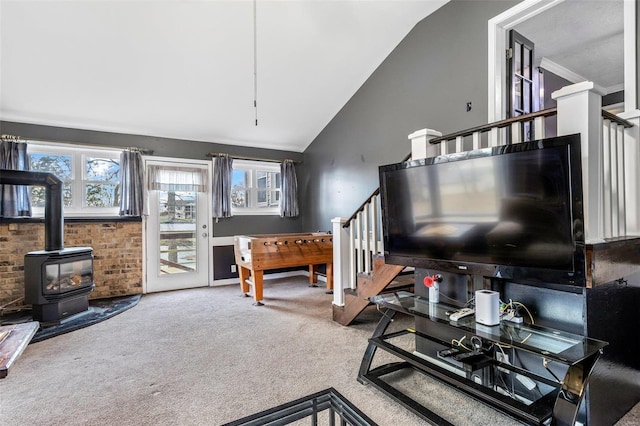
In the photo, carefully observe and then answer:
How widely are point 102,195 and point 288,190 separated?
116 inches

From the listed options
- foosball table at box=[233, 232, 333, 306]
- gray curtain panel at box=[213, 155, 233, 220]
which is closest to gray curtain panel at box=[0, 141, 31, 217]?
gray curtain panel at box=[213, 155, 233, 220]

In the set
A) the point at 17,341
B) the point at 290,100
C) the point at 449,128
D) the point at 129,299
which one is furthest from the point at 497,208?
the point at 129,299

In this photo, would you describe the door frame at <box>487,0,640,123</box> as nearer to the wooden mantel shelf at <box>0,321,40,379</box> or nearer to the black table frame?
the black table frame

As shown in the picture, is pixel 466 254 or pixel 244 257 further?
pixel 244 257

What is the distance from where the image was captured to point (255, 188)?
6.02m

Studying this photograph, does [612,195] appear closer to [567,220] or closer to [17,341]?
[567,220]

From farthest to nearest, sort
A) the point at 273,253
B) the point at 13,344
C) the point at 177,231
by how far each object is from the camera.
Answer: the point at 177,231
the point at 273,253
the point at 13,344

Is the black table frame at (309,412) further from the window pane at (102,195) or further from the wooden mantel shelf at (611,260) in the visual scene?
the window pane at (102,195)

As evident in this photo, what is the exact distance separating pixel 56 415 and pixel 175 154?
4.02 m

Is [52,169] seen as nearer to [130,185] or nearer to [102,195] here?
[102,195]

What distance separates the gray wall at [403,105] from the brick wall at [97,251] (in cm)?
297

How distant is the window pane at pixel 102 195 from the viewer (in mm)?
4719

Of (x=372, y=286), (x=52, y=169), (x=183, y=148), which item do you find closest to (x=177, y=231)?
(x=183, y=148)

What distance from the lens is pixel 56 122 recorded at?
4430 millimetres
